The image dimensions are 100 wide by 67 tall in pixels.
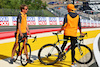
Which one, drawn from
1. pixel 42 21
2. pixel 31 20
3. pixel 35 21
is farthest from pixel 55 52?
pixel 42 21

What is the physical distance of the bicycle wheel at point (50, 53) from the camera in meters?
5.89

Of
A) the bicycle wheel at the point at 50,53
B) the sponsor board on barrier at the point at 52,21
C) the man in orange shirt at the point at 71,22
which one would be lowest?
the sponsor board on barrier at the point at 52,21

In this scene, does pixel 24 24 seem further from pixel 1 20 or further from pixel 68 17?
pixel 1 20

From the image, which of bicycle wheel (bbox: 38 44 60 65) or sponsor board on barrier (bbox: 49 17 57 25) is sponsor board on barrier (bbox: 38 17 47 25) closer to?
sponsor board on barrier (bbox: 49 17 57 25)

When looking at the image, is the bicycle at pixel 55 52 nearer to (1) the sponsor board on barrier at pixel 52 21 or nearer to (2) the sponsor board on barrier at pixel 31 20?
(2) the sponsor board on barrier at pixel 31 20

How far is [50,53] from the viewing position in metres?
6.11

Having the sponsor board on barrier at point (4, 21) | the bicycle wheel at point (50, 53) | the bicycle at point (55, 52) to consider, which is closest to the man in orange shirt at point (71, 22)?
the bicycle at point (55, 52)

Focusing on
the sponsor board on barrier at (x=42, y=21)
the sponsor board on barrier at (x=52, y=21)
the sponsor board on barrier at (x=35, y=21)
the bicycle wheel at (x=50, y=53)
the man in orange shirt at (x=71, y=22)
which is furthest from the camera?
the sponsor board on barrier at (x=52, y=21)

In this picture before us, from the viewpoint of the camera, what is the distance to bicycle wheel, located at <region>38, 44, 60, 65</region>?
5887 mm

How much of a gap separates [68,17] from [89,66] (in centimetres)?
179

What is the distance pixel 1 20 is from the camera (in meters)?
25.7

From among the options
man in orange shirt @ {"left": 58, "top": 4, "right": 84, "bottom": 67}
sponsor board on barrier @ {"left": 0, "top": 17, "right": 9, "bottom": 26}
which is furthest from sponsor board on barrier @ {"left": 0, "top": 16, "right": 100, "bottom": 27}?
man in orange shirt @ {"left": 58, "top": 4, "right": 84, "bottom": 67}

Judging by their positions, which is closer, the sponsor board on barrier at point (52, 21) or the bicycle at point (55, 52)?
the bicycle at point (55, 52)

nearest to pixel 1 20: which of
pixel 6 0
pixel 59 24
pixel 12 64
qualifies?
pixel 59 24
